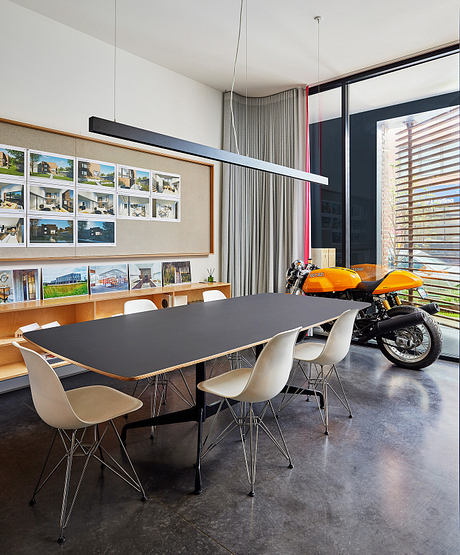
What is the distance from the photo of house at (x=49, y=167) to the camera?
3.51m

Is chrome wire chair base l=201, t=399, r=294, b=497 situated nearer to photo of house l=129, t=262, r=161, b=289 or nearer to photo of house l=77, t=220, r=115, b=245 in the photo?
photo of house l=129, t=262, r=161, b=289

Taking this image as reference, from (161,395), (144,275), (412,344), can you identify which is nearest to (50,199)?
(144,275)

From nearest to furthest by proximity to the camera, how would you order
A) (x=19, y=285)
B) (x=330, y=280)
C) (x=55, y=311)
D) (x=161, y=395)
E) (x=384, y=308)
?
(x=161, y=395), (x=19, y=285), (x=55, y=311), (x=384, y=308), (x=330, y=280)

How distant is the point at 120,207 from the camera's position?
416 centimetres

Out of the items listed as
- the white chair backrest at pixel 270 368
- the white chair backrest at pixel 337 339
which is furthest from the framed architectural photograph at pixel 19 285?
the white chair backrest at pixel 337 339

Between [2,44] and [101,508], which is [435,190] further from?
[2,44]

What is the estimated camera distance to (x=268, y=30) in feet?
12.4

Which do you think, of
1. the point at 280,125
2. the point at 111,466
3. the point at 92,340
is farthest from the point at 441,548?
the point at 280,125

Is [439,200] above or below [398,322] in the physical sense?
above

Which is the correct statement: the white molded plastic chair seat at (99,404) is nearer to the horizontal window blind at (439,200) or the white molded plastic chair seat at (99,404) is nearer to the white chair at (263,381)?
the white chair at (263,381)

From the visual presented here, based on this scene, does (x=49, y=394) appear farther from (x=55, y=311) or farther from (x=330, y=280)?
(x=330, y=280)

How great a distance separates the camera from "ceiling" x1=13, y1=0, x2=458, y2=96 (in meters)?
3.39

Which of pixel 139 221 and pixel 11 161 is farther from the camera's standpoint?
pixel 139 221

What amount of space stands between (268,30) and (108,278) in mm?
2719
